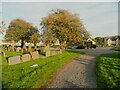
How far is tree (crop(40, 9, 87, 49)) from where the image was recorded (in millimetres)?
38344

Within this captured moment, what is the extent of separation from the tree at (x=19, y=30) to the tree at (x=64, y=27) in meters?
23.5

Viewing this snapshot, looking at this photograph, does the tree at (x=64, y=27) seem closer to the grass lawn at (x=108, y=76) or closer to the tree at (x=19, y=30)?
the grass lawn at (x=108, y=76)

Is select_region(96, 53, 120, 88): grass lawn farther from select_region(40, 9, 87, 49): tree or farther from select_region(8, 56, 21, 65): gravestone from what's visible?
select_region(40, 9, 87, 49): tree

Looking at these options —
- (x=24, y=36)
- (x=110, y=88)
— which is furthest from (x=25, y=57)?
(x=24, y=36)

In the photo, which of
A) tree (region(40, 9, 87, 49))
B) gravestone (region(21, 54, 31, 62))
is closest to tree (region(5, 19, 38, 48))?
tree (region(40, 9, 87, 49))

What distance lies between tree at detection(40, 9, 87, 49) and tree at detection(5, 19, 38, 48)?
77.1ft

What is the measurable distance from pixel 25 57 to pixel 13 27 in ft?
138

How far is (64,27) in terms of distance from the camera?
38.7m

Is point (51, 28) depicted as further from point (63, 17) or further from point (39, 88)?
point (39, 88)

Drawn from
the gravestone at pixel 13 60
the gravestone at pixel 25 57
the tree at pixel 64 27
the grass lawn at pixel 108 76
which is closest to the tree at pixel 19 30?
the tree at pixel 64 27

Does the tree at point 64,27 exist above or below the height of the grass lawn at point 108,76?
above

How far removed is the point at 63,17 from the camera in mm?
39125

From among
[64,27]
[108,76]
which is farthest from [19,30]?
[108,76]

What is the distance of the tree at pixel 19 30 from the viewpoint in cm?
6238
